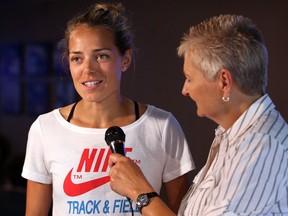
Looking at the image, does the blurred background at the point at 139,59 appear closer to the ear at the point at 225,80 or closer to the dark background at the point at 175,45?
the dark background at the point at 175,45

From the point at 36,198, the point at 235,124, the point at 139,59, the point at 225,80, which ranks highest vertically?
the point at 139,59

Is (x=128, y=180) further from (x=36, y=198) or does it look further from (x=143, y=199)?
(x=36, y=198)

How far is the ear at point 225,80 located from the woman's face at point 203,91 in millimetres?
14

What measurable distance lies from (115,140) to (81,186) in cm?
26

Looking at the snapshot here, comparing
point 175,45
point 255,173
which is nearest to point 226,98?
point 255,173

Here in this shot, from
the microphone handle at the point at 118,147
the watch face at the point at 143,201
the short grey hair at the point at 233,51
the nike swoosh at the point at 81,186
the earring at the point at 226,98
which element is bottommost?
the nike swoosh at the point at 81,186

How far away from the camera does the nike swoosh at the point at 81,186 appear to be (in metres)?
1.53

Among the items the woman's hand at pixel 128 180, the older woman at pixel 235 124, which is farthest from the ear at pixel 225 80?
the woman's hand at pixel 128 180

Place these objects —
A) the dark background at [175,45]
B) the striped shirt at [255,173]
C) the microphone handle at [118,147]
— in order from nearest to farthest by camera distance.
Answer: the striped shirt at [255,173], the microphone handle at [118,147], the dark background at [175,45]

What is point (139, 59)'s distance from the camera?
17.2 ft

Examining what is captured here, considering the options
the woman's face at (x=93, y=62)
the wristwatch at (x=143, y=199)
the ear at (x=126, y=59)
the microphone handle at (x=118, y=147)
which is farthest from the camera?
the ear at (x=126, y=59)

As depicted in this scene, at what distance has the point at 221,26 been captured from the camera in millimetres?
1116

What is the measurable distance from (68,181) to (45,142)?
6.2 inches

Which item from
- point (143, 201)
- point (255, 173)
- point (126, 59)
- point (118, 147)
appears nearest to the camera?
point (255, 173)
